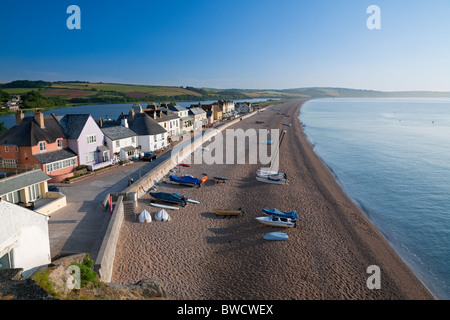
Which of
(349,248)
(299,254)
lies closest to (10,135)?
(299,254)

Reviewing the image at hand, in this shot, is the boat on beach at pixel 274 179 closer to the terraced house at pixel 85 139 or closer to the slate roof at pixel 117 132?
the terraced house at pixel 85 139

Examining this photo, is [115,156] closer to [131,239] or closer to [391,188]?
[131,239]

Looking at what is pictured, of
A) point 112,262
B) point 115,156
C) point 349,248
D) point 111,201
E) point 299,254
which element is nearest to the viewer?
point 112,262

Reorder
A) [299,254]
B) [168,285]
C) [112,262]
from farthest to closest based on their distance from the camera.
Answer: [299,254], [112,262], [168,285]

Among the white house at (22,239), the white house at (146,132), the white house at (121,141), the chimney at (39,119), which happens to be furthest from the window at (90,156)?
the white house at (22,239)

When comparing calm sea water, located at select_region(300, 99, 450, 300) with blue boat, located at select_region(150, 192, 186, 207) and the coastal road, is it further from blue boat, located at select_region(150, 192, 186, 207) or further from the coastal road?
the coastal road

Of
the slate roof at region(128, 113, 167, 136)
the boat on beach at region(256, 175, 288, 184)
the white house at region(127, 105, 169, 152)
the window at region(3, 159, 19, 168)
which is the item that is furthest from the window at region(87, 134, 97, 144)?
the boat on beach at region(256, 175, 288, 184)
